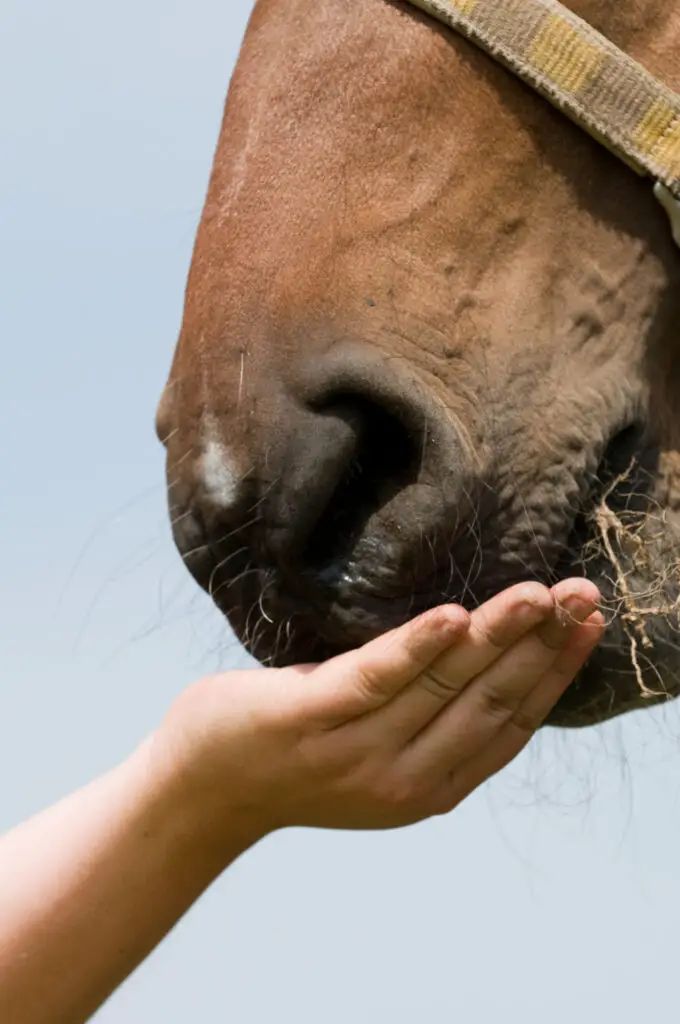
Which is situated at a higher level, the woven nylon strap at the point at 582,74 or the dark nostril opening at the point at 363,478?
the woven nylon strap at the point at 582,74

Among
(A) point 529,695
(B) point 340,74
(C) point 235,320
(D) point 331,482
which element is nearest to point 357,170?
(B) point 340,74

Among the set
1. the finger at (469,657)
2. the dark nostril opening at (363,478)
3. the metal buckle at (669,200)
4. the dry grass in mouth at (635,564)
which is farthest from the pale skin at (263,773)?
the metal buckle at (669,200)

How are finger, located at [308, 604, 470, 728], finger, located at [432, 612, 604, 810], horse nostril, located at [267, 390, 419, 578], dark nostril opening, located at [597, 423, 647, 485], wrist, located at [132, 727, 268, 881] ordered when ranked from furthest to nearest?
dark nostril opening, located at [597, 423, 647, 485] < wrist, located at [132, 727, 268, 881] < horse nostril, located at [267, 390, 419, 578] < finger, located at [432, 612, 604, 810] < finger, located at [308, 604, 470, 728]

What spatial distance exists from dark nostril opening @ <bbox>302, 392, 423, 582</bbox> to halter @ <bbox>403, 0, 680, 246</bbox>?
56cm

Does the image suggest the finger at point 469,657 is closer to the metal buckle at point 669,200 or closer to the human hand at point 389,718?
the human hand at point 389,718

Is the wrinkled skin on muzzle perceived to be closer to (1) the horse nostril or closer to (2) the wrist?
(1) the horse nostril

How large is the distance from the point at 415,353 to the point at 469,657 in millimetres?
496

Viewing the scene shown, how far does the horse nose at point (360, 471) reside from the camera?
198 centimetres

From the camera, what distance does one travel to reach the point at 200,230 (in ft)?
7.23

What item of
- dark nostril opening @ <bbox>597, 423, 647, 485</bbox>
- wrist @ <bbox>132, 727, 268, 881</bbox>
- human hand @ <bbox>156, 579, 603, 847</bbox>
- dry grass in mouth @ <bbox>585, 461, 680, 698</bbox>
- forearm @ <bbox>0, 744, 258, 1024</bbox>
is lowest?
forearm @ <bbox>0, 744, 258, 1024</bbox>

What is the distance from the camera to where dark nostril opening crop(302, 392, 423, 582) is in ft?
6.57

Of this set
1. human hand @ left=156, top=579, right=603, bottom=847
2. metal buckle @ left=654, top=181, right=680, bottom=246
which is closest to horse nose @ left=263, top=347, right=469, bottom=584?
human hand @ left=156, top=579, right=603, bottom=847

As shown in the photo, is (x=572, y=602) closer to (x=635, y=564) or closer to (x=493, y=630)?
(x=493, y=630)

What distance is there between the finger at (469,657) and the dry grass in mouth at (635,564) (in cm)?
41
